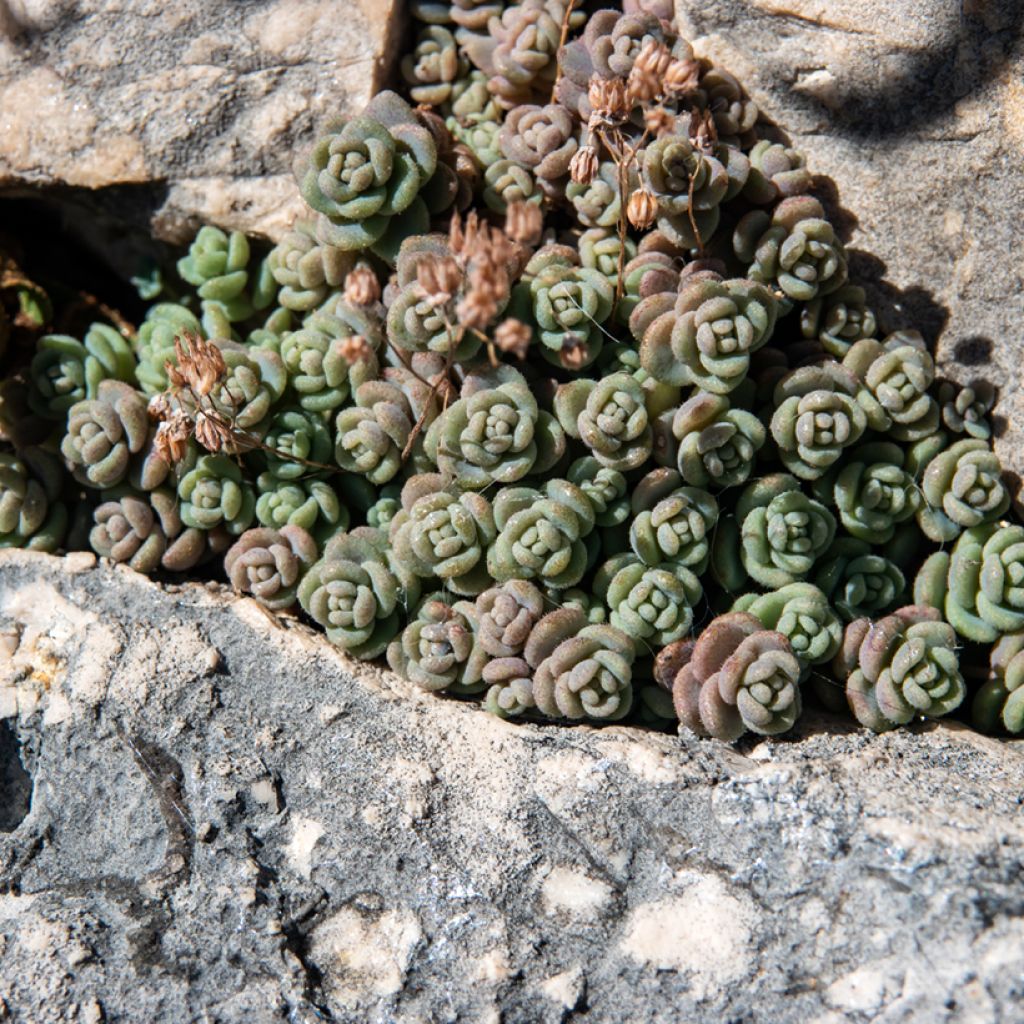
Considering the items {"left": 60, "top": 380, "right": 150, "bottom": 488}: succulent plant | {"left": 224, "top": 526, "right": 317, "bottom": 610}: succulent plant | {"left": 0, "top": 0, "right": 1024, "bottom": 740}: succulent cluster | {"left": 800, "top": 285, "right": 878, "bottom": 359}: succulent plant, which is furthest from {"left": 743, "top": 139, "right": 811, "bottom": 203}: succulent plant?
{"left": 60, "top": 380, "right": 150, "bottom": 488}: succulent plant

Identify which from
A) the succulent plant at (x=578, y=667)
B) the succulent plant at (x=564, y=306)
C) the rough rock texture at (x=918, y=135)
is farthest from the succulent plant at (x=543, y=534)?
the rough rock texture at (x=918, y=135)

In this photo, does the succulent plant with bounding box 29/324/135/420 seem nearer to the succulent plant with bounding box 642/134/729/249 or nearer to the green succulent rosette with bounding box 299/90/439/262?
the green succulent rosette with bounding box 299/90/439/262

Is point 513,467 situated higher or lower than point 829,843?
higher

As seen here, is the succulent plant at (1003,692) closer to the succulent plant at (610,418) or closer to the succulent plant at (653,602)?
the succulent plant at (653,602)

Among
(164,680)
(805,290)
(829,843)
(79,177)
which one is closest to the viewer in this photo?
(829,843)

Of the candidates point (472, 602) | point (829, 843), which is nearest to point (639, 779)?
point (829, 843)

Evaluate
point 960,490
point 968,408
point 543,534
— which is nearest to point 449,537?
point 543,534

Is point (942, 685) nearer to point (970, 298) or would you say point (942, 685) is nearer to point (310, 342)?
point (970, 298)
